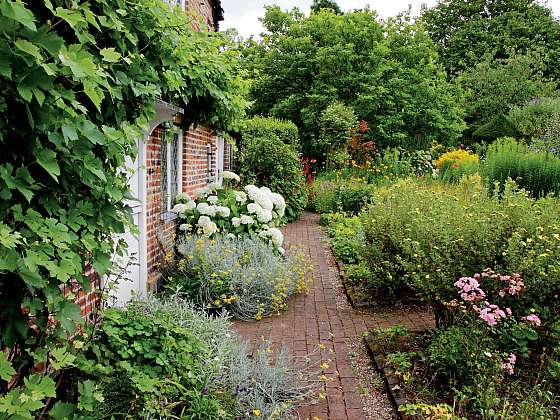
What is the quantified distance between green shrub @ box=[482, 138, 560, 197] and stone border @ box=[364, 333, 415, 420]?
550 centimetres

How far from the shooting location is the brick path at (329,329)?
363 centimetres

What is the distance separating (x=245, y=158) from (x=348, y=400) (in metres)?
9.41

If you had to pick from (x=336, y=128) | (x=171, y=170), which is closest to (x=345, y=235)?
(x=171, y=170)

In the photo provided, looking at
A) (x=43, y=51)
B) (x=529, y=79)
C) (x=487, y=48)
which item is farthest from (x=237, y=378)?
(x=487, y=48)

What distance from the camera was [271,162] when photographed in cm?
1234

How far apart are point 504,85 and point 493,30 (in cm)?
674

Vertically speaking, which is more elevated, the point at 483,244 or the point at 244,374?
the point at 483,244

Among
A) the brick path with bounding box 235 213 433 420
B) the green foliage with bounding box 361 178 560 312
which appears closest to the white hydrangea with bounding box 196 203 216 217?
the brick path with bounding box 235 213 433 420

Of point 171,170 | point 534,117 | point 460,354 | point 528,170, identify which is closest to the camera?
point 460,354

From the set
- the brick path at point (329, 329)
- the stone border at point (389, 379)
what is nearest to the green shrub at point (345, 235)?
the brick path at point (329, 329)

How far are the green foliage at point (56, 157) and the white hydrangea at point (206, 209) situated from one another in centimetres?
384

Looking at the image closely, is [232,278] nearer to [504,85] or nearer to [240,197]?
[240,197]

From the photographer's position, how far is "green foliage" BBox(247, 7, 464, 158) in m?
19.5

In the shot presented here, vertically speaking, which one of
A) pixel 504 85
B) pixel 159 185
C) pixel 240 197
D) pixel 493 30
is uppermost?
pixel 493 30
